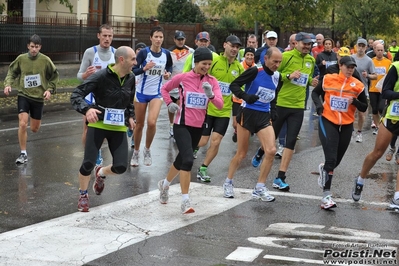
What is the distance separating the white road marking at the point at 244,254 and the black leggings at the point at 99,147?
213 cm

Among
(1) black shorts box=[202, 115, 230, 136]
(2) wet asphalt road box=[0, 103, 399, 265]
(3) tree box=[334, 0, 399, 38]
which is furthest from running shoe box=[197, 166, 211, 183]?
(3) tree box=[334, 0, 399, 38]

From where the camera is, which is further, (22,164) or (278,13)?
(278,13)

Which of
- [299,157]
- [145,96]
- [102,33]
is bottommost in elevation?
[299,157]

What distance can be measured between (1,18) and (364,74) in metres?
16.4

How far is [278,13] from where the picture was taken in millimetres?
33750

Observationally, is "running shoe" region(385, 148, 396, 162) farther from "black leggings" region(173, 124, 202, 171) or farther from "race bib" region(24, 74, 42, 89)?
Result: "race bib" region(24, 74, 42, 89)

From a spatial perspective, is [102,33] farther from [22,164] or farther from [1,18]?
[1,18]

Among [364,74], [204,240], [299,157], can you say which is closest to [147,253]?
[204,240]

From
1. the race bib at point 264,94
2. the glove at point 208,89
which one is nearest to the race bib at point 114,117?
the glove at point 208,89

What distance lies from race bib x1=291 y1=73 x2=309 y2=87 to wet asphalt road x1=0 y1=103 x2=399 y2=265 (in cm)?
134

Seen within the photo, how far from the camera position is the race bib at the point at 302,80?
37.3ft

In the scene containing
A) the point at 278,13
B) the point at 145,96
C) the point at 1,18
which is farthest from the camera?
the point at 278,13

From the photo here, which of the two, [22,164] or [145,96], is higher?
[145,96]

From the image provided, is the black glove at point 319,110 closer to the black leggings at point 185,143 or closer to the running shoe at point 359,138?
the black leggings at point 185,143
